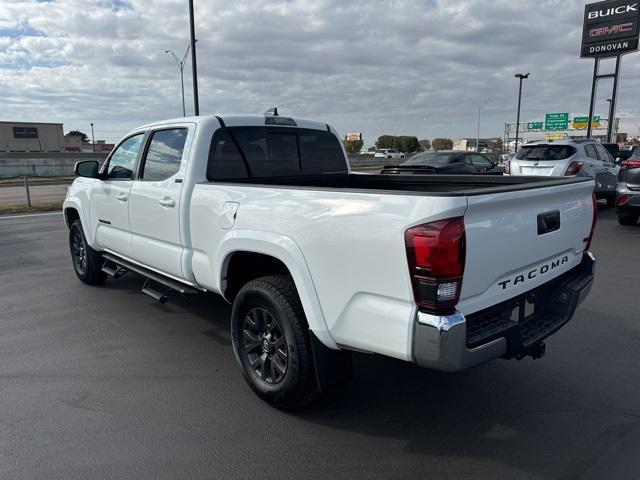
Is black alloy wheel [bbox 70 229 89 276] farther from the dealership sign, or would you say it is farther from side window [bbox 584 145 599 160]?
the dealership sign

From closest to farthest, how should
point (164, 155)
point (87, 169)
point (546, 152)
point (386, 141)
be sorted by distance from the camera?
point (164, 155)
point (87, 169)
point (546, 152)
point (386, 141)

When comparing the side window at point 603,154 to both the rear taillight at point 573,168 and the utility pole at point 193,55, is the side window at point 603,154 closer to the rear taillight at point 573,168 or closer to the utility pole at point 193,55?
the rear taillight at point 573,168

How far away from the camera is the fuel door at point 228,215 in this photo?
3379mm

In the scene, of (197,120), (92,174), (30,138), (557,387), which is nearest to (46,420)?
(197,120)

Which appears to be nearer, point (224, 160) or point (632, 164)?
point (224, 160)

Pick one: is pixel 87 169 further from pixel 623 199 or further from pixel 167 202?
pixel 623 199

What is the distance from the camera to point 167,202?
407 cm

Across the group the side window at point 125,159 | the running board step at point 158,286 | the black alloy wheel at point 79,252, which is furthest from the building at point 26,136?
the running board step at point 158,286

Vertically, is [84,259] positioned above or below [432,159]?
below

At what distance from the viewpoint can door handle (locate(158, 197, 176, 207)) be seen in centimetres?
399

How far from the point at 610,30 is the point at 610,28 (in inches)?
5.1

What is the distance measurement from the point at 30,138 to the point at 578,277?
100575mm

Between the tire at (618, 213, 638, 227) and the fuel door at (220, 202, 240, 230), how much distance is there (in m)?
9.92

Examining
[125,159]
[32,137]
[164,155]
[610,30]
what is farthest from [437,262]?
[32,137]
